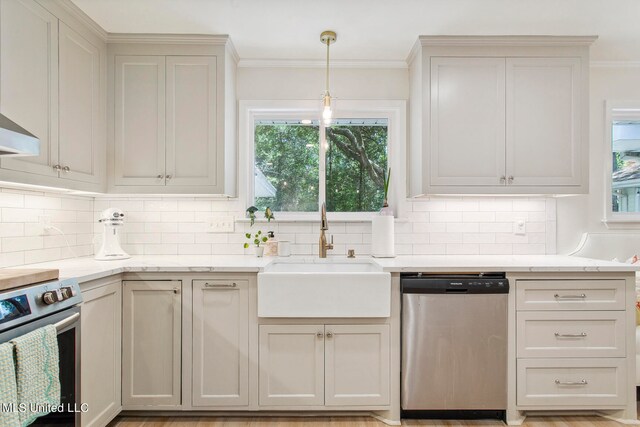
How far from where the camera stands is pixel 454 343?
213 cm

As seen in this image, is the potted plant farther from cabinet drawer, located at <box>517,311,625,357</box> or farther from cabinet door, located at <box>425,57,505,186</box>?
cabinet drawer, located at <box>517,311,625,357</box>

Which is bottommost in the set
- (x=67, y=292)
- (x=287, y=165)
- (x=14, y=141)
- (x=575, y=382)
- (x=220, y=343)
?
(x=575, y=382)

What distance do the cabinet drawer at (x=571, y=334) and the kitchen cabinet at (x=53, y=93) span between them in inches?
103

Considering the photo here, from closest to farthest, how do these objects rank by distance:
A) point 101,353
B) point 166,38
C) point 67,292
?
1. point 67,292
2. point 101,353
3. point 166,38

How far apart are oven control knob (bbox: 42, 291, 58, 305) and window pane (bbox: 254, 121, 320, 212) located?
1.59m

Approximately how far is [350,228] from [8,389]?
6.71 feet

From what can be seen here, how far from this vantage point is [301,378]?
216 centimetres

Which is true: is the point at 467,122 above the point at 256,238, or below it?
above

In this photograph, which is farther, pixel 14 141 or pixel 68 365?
pixel 68 365

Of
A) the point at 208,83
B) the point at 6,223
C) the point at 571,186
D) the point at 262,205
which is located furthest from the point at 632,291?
the point at 6,223

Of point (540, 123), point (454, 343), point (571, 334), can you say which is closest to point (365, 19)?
Answer: point (540, 123)

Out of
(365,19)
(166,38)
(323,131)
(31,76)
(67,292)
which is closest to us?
(67,292)

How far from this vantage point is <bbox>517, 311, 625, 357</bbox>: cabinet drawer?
2.15m

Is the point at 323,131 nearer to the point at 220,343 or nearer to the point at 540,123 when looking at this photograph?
the point at 540,123
